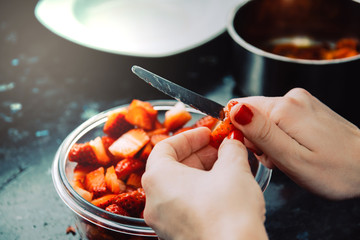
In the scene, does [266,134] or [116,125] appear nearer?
[266,134]

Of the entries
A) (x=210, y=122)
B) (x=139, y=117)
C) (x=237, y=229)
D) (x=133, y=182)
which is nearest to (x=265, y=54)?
(x=210, y=122)

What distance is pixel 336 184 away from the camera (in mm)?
714

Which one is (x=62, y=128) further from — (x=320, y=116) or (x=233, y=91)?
(x=320, y=116)

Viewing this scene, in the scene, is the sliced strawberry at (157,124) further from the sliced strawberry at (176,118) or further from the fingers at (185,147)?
the fingers at (185,147)

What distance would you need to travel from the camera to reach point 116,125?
873 millimetres

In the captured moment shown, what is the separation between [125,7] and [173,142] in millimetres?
971

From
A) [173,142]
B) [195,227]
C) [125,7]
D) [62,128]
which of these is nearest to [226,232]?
[195,227]

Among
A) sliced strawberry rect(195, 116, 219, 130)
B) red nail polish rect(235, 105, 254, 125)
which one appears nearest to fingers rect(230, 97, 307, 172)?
red nail polish rect(235, 105, 254, 125)

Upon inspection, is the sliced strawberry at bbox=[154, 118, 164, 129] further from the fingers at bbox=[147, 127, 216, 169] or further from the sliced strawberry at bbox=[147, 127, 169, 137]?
the fingers at bbox=[147, 127, 216, 169]

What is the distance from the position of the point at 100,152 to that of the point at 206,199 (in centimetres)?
37

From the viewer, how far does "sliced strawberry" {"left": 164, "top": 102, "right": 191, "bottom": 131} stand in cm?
90

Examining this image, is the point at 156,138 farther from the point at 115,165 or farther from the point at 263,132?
the point at 263,132

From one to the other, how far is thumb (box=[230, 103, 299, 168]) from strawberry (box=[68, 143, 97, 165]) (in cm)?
33

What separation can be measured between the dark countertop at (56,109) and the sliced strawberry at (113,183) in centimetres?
16
